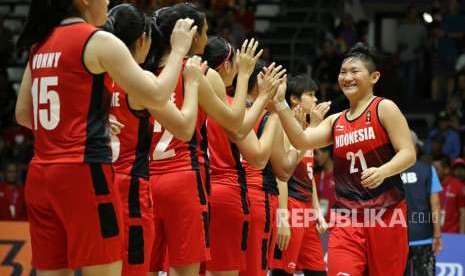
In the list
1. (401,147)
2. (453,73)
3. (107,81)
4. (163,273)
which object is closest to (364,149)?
(401,147)

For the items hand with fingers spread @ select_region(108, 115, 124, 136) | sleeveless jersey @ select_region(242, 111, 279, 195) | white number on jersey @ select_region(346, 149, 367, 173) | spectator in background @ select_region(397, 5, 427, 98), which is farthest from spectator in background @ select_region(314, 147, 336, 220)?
hand with fingers spread @ select_region(108, 115, 124, 136)

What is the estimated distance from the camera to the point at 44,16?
439cm

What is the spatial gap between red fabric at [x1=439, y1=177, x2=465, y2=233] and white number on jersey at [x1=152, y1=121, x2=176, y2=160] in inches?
306

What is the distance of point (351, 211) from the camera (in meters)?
6.61

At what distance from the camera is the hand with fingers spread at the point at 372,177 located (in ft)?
20.2

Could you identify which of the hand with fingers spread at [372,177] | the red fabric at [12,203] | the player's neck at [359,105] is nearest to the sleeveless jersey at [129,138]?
the hand with fingers spread at [372,177]

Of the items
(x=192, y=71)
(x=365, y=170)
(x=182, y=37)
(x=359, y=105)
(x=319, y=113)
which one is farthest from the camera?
(x=319, y=113)

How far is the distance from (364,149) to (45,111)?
116 inches

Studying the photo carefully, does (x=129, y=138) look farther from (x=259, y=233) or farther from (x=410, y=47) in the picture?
(x=410, y=47)

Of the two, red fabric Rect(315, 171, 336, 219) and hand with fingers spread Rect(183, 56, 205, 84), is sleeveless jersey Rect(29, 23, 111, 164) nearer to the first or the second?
hand with fingers spread Rect(183, 56, 205, 84)

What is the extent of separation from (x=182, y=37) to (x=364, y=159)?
2.33 metres

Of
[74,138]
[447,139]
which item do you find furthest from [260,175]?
[447,139]

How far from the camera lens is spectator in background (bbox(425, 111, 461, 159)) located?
1548cm

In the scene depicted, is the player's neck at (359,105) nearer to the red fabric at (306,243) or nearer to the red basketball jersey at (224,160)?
the red basketball jersey at (224,160)
